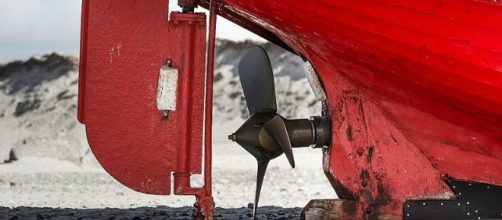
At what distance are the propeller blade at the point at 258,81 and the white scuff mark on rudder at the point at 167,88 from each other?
0.35 metres

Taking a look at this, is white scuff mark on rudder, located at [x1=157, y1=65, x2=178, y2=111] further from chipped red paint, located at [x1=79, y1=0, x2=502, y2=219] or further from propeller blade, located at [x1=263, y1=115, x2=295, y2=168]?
propeller blade, located at [x1=263, y1=115, x2=295, y2=168]

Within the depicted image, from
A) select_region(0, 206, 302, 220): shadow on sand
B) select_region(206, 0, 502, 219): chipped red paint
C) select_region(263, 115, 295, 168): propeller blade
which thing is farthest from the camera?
select_region(0, 206, 302, 220): shadow on sand

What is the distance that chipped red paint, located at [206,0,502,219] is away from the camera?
317cm

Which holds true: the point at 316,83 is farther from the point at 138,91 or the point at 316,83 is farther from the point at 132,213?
the point at 132,213

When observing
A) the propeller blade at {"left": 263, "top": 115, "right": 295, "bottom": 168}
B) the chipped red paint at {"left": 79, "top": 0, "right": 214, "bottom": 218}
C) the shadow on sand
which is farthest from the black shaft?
the shadow on sand

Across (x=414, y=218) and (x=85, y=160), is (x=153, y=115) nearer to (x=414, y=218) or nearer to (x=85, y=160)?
(x=414, y=218)

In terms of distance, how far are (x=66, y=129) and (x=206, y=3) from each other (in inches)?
430

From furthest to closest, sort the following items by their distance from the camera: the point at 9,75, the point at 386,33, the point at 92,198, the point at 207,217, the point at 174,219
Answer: the point at 9,75, the point at 92,198, the point at 174,219, the point at 207,217, the point at 386,33

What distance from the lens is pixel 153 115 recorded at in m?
3.46

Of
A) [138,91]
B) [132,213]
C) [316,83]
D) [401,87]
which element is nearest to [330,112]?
[316,83]

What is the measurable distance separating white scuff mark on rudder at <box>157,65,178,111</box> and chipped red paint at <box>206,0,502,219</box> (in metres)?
0.33

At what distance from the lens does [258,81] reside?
3.67 meters

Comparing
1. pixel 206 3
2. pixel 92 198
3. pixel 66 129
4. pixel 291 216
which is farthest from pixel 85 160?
pixel 206 3

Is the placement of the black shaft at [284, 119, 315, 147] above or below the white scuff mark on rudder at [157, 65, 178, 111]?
below
